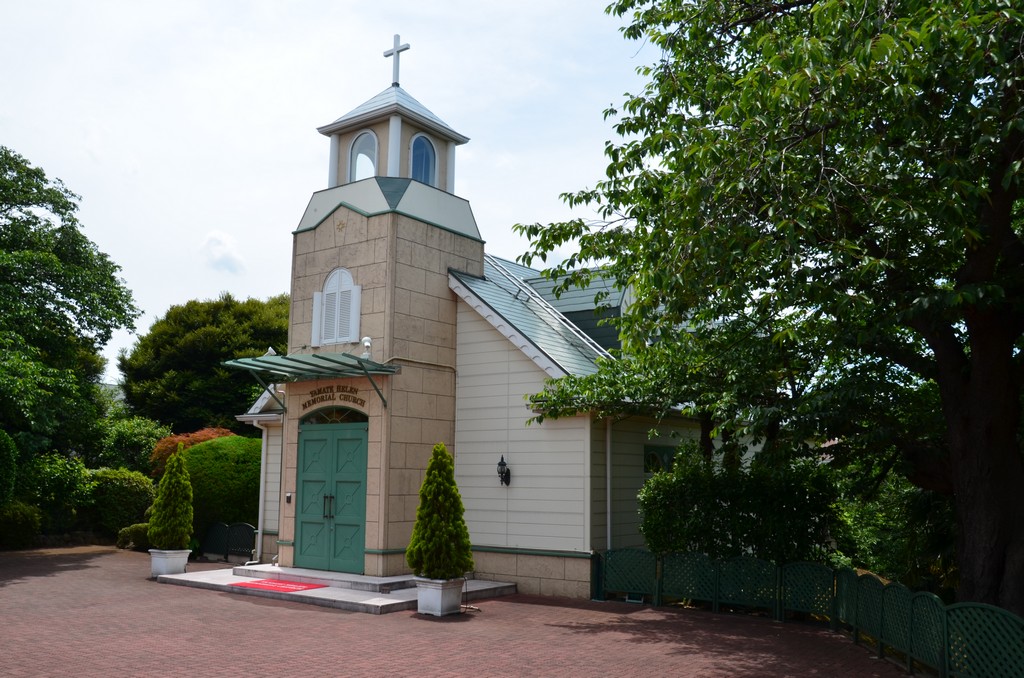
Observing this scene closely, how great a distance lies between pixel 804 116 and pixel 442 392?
9673 millimetres

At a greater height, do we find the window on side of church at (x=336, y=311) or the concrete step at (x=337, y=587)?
the window on side of church at (x=336, y=311)

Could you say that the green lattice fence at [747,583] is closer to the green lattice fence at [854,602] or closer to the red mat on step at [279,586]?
the green lattice fence at [854,602]

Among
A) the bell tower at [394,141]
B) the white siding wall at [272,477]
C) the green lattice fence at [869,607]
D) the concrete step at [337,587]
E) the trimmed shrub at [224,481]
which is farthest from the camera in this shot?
the trimmed shrub at [224,481]

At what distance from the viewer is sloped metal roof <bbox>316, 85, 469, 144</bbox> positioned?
1747 cm

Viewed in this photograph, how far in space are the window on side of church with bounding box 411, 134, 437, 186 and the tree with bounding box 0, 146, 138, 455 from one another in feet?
33.0

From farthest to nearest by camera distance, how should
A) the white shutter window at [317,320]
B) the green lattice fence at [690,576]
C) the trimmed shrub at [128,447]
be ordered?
the trimmed shrub at [128,447]
the white shutter window at [317,320]
the green lattice fence at [690,576]

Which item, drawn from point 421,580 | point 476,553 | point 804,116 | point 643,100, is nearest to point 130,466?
point 476,553

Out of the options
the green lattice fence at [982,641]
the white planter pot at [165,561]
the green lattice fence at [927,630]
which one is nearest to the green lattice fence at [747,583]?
the green lattice fence at [927,630]

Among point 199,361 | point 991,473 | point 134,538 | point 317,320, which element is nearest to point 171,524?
point 317,320

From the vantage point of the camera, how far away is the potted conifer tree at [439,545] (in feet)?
41.3

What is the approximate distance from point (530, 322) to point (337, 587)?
626cm

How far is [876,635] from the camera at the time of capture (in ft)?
33.9

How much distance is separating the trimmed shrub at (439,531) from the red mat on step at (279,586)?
2.67 metres

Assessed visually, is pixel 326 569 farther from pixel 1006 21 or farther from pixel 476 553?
pixel 1006 21
